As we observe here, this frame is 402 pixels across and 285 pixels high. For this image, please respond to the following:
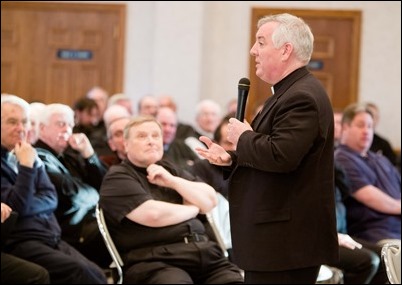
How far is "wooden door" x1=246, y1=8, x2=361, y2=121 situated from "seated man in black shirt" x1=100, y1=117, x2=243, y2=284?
5.55 meters

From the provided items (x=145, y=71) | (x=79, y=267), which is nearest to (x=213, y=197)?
(x=79, y=267)

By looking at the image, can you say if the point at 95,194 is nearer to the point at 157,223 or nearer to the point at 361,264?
the point at 157,223

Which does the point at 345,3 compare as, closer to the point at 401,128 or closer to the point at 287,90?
the point at 401,128

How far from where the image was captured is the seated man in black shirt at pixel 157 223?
407 centimetres

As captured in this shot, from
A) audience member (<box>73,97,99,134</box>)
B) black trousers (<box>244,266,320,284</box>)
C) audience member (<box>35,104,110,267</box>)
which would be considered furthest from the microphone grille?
audience member (<box>73,97,99,134</box>)

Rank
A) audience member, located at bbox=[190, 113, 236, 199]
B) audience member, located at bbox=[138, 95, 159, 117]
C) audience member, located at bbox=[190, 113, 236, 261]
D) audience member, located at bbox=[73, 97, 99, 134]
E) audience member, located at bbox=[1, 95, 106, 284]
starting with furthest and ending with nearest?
audience member, located at bbox=[138, 95, 159, 117] → audience member, located at bbox=[73, 97, 99, 134] → audience member, located at bbox=[190, 113, 236, 199] → audience member, located at bbox=[190, 113, 236, 261] → audience member, located at bbox=[1, 95, 106, 284]

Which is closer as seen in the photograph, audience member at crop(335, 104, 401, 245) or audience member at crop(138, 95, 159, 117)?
audience member at crop(335, 104, 401, 245)

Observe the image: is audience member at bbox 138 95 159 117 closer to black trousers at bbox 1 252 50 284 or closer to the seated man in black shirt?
the seated man in black shirt

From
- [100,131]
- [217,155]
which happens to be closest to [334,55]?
[100,131]

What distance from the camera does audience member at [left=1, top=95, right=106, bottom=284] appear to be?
14.3 ft

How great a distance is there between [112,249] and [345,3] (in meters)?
6.56

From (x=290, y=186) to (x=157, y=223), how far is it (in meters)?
1.56

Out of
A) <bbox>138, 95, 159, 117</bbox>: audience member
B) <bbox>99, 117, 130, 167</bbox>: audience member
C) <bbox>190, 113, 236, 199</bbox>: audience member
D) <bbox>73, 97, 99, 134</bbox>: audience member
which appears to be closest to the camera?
<bbox>190, 113, 236, 199</bbox>: audience member

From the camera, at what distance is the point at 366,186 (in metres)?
5.48
